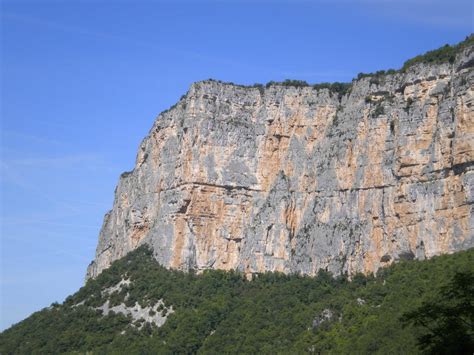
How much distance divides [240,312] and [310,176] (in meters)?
16.8

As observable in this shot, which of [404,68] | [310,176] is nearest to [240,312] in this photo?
[310,176]

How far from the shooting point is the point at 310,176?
102250 millimetres

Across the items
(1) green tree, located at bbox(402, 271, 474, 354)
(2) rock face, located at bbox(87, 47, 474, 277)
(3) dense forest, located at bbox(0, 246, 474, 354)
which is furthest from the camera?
(2) rock face, located at bbox(87, 47, 474, 277)

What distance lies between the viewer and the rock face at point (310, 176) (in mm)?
88812

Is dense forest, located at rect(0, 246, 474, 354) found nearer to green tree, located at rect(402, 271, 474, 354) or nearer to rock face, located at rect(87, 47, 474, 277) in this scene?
rock face, located at rect(87, 47, 474, 277)

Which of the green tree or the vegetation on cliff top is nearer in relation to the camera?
the green tree

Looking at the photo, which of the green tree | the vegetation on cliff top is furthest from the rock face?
the green tree

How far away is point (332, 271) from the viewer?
313ft

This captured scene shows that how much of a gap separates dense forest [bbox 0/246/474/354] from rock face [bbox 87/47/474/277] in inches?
106

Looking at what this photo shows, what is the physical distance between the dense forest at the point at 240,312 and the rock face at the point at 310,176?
2.69 m

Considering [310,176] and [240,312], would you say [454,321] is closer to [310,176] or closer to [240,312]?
[240,312]

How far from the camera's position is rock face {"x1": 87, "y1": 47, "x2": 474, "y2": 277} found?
8881 centimetres

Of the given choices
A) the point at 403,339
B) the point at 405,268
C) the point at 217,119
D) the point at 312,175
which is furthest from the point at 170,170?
the point at 403,339

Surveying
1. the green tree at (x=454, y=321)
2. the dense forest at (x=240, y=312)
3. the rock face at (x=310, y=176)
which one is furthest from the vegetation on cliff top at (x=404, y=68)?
the green tree at (x=454, y=321)
